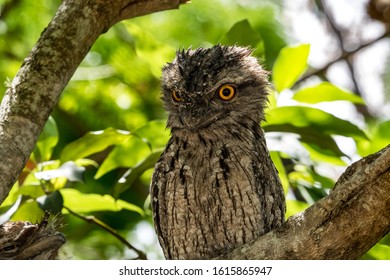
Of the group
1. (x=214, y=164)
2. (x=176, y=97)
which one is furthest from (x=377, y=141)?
(x=176, y=97)

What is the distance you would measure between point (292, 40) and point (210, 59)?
1.46m

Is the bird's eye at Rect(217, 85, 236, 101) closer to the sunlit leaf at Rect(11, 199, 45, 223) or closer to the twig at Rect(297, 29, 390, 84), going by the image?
the sunlit leaf at Rect(11, 199, 45, 223)

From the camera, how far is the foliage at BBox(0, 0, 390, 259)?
9.09 feet

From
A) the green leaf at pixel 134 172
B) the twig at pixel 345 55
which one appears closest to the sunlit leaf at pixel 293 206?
the green leaf at pixel 134 172

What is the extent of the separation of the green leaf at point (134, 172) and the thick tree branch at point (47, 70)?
0.59 m

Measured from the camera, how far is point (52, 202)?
2.57 meters

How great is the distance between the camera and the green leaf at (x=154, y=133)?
9.45ft

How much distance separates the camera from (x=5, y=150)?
205 centimetres

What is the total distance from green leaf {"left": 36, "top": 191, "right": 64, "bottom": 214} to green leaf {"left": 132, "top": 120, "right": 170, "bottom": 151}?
0.43 meters

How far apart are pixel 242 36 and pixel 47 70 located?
1.01 meters

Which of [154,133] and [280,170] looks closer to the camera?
[280,170]

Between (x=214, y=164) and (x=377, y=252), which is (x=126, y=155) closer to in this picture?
(x=214, y=164)

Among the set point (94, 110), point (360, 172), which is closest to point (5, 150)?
point (360, 172)

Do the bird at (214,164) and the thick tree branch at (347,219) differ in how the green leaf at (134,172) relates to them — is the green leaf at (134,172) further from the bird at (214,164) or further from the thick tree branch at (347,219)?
the thick tree branch at (347,219)
